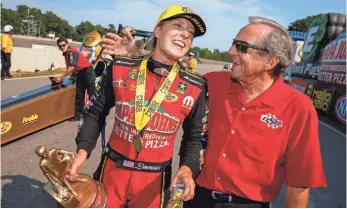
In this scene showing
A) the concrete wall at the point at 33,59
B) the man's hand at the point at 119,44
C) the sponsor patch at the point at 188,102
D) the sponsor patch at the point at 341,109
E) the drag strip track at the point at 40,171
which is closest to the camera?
the sponsor patch at the point at 188,102

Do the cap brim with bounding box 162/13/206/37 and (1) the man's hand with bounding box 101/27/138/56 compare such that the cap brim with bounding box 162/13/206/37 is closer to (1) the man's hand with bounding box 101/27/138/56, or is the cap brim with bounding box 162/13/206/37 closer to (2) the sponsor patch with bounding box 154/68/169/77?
(2) the sponsor patch with bounding box 154/68/169/77

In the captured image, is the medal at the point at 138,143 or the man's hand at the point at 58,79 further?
the man's hand at the point at 58,79

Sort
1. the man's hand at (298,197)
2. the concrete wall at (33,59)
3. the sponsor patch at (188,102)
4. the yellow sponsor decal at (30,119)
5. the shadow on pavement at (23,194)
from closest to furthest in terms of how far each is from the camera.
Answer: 1. the man's hand at (298,197)
2. the sponsor patch at (188,102)
3. the shadow on pavement at (23,194)
4. the yellow sponsor decal at (30,119)
5. the concrete wall at (33,59)

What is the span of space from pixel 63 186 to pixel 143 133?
596mm

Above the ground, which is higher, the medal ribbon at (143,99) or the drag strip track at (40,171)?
the medal ribbon at (143,99)

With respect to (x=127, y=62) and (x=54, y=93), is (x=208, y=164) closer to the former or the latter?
(x=127, y=62)

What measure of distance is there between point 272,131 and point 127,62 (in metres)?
1.05

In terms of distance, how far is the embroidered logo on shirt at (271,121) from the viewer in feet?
6.81

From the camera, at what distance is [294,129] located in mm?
2023

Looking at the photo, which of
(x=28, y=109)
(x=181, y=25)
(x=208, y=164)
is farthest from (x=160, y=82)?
(x=28, y=109)

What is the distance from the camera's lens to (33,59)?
18.5 m

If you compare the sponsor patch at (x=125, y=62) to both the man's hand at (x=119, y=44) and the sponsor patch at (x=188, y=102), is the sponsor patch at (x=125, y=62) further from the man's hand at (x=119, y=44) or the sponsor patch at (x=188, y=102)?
the sponsor patch at (x=188, y=102)

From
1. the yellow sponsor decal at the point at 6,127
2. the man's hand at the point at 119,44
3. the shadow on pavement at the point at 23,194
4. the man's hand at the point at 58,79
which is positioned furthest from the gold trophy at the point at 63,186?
the man's hand at the point at 58,79

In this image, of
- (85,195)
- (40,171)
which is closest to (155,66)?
(85,195)
